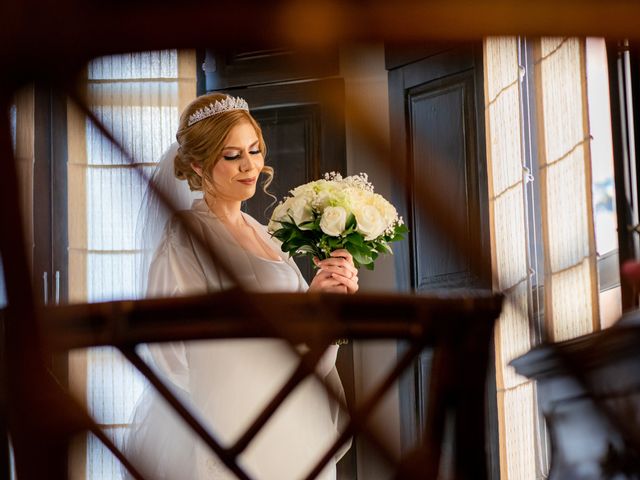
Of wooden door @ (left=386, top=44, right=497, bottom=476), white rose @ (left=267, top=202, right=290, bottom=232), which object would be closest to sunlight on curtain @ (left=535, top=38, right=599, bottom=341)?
wooden door @ (left=386, top=44, right=497, bottom=476)

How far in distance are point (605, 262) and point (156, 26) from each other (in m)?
3.23

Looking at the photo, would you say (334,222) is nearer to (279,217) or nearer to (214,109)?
(279,217)

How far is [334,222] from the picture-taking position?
118 inches

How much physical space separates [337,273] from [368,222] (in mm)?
168

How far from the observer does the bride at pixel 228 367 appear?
10.3 feet

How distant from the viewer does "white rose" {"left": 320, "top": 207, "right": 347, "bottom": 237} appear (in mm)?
2990

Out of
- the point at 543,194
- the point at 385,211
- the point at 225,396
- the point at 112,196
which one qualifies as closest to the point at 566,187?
the point at 543,194

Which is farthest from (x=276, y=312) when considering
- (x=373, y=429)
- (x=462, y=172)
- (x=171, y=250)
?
(x=462, y=172)

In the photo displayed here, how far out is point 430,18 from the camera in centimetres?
27

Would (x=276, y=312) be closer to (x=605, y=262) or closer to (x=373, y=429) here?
(x=373, y=429)

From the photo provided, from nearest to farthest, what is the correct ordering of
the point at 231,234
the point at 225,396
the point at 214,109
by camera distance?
the point at 225,396, the point at 231,234, the point at 214,109

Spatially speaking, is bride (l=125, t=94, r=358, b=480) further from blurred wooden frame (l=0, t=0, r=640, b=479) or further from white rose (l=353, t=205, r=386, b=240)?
blurred wooden frame (l=0, t=0, r=640, b=479)

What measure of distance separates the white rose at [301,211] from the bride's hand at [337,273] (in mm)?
125

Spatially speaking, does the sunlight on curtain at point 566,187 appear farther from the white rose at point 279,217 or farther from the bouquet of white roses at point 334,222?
the white rose at point 279,217
